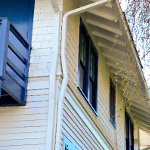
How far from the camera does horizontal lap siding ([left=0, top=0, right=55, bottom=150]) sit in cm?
831

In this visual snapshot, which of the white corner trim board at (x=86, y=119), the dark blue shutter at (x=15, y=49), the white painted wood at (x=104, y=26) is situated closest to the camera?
the dark blue shutter at (x=15, y=49)

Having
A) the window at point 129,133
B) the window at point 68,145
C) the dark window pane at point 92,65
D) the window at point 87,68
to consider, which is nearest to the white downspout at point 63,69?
the window at point 68,145

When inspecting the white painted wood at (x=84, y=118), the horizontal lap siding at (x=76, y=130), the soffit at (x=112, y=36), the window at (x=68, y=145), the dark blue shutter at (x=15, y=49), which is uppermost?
the soffit at (x=112, y=36)

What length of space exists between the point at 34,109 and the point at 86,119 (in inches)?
87.7

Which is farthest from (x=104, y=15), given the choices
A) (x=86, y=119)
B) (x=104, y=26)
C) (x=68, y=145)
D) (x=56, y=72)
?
(x=68, y=145)

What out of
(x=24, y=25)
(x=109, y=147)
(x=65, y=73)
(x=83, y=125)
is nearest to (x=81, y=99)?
(x=83, y=125)

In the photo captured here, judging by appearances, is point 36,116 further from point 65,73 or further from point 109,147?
point 109,147

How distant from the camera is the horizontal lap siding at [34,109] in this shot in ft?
27.3

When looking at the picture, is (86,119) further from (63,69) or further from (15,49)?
(15,49)

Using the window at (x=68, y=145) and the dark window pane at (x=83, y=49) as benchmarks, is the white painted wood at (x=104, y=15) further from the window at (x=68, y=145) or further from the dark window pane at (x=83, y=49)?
the window at (x=68, y=145)

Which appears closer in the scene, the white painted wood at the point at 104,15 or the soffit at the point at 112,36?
the soffit at the point at 112,36

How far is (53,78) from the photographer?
864cm

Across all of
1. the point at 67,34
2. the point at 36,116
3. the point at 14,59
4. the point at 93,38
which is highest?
the point at 93,38

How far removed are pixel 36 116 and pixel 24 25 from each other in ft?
7.21
